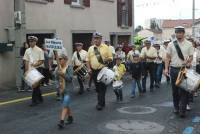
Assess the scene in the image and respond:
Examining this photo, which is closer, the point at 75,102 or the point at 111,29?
the point at 75,102

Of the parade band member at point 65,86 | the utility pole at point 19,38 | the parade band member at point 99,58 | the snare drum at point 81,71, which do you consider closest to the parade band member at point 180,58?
the parade band member at point 99,58

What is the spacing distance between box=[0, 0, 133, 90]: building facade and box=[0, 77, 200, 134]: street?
149 inches

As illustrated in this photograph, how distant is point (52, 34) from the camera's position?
18797 millimetres

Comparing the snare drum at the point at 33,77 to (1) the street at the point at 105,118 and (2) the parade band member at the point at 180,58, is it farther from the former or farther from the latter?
(2) the parade band member at the point at 180,58

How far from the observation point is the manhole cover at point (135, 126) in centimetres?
859

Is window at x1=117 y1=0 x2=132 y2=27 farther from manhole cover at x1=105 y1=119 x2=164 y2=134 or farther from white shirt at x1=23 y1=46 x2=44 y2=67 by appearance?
manhole cover at x1=105 y1=119 x2=164 y2=134

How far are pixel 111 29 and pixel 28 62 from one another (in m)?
12.5

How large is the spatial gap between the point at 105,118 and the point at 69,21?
34.9 ft

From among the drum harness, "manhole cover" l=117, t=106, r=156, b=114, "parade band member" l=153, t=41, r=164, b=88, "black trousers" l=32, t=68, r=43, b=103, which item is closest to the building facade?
"black trousers" l=32, t=68, r=43, b=103

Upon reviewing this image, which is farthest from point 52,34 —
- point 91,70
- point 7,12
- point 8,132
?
point 8,132

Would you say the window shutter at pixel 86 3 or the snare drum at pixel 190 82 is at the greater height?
the window shutter at pixel 86 3

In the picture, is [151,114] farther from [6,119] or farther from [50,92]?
[50,92]

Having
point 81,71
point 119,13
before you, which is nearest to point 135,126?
point 81,71

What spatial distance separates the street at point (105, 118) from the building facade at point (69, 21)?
12.5ft
